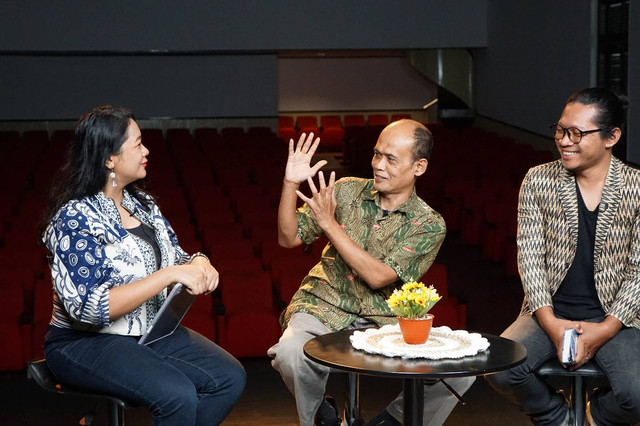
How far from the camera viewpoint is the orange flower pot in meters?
2.50

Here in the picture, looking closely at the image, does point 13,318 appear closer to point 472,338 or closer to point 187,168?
point 472,338

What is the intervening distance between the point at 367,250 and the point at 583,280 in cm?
77

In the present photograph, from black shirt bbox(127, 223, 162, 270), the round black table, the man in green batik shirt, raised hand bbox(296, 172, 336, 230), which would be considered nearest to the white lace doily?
Answer: the round black table

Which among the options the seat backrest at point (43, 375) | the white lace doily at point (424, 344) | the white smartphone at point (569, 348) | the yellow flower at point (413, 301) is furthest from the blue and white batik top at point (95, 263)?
the white smartphone at point (569, 348)

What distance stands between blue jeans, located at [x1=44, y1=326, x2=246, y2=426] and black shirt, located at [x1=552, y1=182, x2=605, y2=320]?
1.16m

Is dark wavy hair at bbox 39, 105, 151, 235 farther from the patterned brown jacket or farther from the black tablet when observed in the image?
the patterned brown jacket

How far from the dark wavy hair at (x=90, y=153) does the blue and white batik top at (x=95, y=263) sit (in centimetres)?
4

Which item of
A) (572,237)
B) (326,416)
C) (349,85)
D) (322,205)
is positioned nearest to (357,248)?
(322,205)

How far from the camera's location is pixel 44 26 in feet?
42.0

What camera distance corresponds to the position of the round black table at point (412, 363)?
2291mm

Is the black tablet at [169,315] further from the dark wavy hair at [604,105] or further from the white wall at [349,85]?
the white wall at [349,85]

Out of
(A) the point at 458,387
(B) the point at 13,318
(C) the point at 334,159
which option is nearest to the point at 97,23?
(C) the point at 334,159

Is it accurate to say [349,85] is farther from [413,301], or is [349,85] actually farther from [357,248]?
[413,301]

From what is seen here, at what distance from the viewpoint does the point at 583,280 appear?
2994 millimetres
